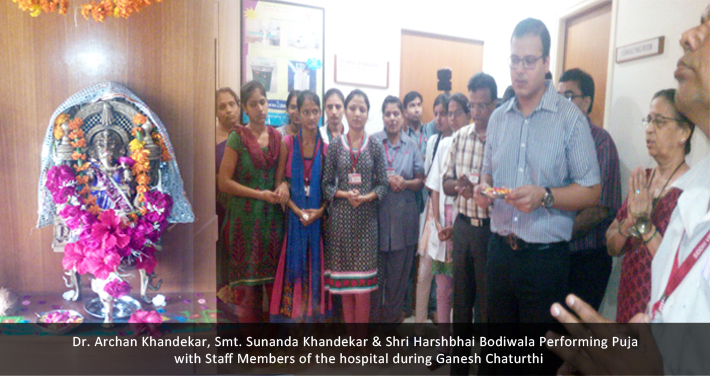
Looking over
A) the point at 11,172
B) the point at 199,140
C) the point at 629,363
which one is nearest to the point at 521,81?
the point at 629,363

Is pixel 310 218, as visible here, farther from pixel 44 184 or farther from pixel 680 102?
pixel 680 102

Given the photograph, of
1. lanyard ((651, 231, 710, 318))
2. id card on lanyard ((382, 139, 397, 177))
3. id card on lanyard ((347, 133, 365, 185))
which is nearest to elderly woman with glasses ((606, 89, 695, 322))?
lanyard ((651, 231, 710, 318))

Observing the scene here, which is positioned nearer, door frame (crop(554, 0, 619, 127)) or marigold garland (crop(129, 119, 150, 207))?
door frame (crop(554, 0, 619, 127))

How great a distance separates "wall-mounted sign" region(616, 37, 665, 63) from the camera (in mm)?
1227

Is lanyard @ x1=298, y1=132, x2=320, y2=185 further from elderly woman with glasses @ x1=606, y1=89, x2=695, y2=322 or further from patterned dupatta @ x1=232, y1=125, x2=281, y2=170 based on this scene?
elderly woman with glasses @ x1=606, y1=89, x2=695, y2=322

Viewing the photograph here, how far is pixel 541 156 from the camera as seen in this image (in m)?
1.34

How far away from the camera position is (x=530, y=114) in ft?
4.47

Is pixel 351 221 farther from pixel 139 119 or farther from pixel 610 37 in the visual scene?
pixel 610 37

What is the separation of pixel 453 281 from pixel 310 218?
23.6 inches

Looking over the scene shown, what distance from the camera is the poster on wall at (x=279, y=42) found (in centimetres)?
144

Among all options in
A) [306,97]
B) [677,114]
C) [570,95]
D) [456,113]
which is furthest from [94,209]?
[677,114]

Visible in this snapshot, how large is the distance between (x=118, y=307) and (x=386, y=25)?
1.52m

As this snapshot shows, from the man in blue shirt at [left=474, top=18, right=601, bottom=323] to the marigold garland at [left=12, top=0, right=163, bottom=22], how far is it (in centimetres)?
144

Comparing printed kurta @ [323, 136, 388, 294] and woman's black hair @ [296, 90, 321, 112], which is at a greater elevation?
woman's black hair @ [296, 90, 321, 112]
